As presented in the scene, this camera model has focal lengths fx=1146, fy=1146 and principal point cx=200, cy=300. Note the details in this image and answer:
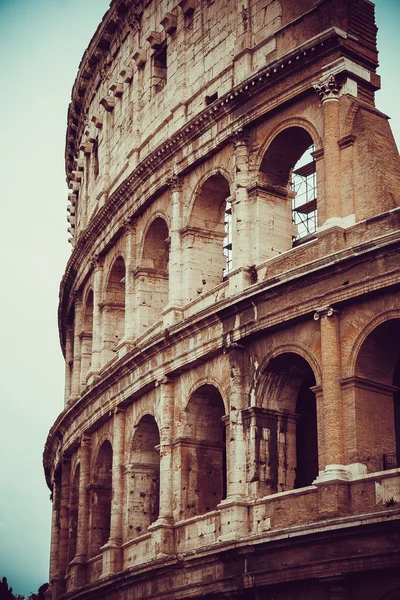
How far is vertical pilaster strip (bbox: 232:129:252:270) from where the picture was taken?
22.3m

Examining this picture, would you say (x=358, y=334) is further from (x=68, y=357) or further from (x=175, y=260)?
(x=68, y=357)

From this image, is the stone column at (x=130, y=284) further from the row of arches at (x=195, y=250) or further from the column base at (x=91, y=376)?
the column base at (x=91, y=376)

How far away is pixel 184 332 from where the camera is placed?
75.4 ft

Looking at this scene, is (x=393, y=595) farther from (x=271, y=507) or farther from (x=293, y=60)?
(x=293, y=60)

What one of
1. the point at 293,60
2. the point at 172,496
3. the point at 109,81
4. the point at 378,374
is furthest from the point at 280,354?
the point at 109,81

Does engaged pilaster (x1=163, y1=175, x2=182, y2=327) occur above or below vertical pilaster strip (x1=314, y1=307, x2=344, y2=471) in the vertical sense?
above

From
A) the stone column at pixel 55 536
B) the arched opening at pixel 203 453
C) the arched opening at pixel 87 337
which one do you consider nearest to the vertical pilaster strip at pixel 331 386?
the arched opening at pixel 203 453

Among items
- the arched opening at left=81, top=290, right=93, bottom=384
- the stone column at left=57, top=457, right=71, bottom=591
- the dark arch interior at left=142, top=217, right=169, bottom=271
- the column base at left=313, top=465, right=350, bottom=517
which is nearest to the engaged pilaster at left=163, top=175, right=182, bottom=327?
the dark arch interior at left=142, top=217, right=169, bottom=271

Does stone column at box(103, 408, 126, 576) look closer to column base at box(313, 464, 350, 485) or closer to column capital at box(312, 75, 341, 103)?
column base at box(313, 464, 350, 485)

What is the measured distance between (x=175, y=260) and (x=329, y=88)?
5444 mm

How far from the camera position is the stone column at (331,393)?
18.7m

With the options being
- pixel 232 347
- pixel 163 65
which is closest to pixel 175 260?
pixel 232 347

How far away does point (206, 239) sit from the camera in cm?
2458

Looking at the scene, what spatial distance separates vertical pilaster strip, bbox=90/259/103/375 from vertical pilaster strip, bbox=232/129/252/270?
24.3 ft
